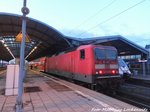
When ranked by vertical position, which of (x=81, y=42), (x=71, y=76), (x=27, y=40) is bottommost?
(x=71, y=76)

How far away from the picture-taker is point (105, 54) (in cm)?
1551

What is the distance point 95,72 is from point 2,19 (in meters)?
13.7

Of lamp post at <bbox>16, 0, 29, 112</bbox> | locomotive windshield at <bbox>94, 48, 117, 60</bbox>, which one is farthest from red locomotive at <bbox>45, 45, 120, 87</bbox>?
lamp post at <bbox>16, 0, 29, 112</bbox>

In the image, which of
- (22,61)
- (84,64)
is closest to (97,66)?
(84,64)

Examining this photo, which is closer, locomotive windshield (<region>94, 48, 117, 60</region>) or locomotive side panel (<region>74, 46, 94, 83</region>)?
locomotive side panel (<region>74, 46, 94, 83</region>)

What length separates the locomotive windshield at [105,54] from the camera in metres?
15.1

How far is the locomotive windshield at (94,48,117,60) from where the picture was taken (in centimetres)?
1509

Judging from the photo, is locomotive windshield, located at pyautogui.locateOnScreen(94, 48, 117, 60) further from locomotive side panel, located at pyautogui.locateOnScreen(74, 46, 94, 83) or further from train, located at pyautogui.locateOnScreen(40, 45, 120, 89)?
locomotive side panel, located at pyautogui.locateOnScreen(74, 46, 94, 83)

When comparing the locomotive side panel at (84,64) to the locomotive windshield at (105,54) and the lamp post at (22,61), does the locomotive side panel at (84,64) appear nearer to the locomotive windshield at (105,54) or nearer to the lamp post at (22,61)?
the locomotive windshield at (105,54)

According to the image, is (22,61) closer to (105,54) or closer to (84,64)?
(84,64)

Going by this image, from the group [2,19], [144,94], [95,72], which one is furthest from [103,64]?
[2,19]

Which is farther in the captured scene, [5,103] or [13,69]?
A: [13,69]

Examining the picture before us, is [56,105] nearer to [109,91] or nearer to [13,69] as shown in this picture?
[13,69]

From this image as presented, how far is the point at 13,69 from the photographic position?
36.4 feet
